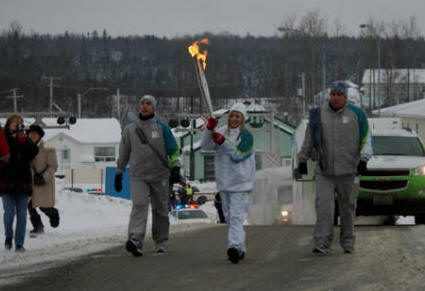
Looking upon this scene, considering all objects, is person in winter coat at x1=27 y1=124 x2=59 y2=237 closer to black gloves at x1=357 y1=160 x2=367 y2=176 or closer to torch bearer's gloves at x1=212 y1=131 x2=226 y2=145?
torch bearer's gloves at x1=212 y1=131 x2=226 y2=145

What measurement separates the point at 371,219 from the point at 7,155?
38.9ft

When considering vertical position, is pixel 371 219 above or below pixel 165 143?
below

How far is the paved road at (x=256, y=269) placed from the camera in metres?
9.89

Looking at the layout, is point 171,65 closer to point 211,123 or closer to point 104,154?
point 104,154

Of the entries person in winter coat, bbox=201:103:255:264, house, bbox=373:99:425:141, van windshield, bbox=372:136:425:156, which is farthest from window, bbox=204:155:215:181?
person in winter coat, bbox=201:103:255:264

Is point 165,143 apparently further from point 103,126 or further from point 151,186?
point 103,126

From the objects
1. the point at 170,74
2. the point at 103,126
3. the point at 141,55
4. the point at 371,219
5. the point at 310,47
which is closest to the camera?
the point at 371,219

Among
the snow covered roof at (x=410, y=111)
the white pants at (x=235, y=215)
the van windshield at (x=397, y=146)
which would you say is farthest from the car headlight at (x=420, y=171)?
the snow covered roof at (x=410, y=111)

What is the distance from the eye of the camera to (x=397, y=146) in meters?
20.5

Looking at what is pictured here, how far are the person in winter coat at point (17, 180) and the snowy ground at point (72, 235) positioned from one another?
0.30m

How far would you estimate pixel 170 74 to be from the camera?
408 ft

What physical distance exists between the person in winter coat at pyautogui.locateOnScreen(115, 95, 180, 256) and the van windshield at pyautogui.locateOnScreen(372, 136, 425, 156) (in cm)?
789

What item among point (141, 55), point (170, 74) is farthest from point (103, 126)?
point (141, 55)

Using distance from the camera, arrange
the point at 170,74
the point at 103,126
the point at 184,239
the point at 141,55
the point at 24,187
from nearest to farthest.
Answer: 1. the point at 24,187
2. the point at 184,239
3. the point at 103,126
4. the point at 170,74
5. the point at 141,55
